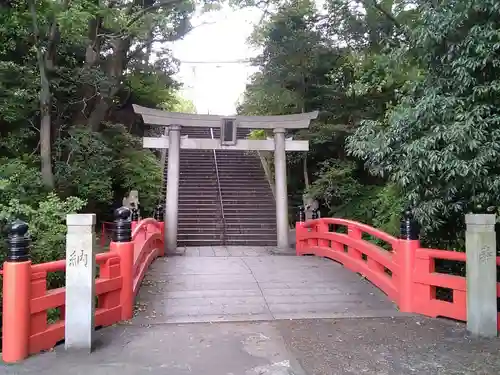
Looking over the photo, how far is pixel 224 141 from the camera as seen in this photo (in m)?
12.1

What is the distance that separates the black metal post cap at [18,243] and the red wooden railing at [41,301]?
0.06 m

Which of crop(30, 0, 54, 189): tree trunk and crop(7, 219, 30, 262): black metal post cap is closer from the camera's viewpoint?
crop(7, 219, 30, 262): black metal post cap

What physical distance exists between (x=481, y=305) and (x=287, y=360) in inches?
88.6

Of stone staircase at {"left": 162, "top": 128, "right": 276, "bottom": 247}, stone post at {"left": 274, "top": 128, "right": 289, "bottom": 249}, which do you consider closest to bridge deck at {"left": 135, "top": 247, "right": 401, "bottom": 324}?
stone post at {"left": 274, "top": 128, "right": 289, "bottom": 249}

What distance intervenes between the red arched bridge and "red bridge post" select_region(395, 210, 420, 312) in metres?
0.01

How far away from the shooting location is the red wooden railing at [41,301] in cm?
391

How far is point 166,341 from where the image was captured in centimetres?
458

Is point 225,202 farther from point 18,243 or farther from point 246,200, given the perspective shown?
point 18,243

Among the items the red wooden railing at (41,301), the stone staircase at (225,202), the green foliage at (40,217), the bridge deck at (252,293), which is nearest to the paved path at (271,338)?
the bridge deck at (252,293)

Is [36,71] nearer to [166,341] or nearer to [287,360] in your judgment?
[166,341]

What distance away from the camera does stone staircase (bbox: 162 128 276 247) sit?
13414 mm

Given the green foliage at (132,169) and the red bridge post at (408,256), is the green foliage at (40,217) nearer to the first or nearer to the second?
the green foliage at (132,169)

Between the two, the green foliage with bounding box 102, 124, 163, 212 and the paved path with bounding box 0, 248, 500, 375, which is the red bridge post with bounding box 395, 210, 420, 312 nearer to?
the paved path with bounding box 0, 248, 500, 375

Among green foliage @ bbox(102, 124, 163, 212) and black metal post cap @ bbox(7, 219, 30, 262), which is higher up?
green foliage @ bbox(102, 124, 163, 212)
